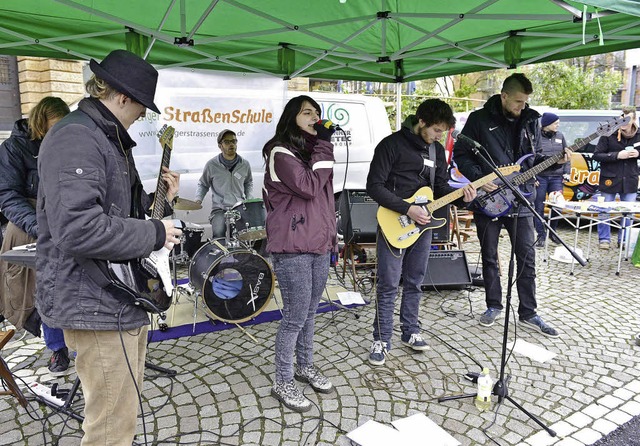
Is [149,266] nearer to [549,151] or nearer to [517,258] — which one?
[517,258]

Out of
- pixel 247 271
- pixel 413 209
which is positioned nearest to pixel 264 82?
pixel 247 271

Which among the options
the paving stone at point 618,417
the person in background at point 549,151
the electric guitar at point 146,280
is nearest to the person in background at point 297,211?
the electric guitar at point 146,280

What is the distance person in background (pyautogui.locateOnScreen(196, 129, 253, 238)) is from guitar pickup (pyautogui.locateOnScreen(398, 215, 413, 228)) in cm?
262

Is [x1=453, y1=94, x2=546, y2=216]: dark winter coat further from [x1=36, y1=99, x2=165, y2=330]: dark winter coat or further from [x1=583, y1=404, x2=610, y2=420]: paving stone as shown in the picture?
[x1=36, y1=99, x2=165, y2=330]: dark winter coat

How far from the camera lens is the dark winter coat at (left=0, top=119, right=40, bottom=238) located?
311 cm

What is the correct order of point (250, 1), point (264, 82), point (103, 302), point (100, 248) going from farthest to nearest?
1. point (264, 82)
2. point (250, 1)
3. point (103, 302)
4. point (100, 248)

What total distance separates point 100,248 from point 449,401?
2428 mm

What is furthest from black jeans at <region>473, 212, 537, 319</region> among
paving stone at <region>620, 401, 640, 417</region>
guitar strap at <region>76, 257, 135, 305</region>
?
guitar strap at <region>76, 257, 135, 305</region>

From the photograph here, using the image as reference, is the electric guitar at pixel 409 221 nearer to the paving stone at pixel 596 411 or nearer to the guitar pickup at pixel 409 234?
the guitar pickup at pixel 409 234

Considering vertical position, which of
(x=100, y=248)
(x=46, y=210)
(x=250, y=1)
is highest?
(x=250, y=1)

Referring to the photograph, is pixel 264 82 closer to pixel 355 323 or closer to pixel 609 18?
pixel 355 323

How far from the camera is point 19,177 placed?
3166 mm

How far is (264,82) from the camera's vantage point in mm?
5352

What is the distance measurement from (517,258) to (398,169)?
1550mm
